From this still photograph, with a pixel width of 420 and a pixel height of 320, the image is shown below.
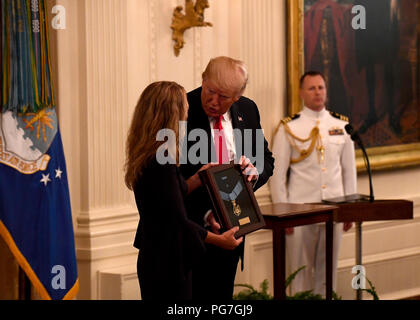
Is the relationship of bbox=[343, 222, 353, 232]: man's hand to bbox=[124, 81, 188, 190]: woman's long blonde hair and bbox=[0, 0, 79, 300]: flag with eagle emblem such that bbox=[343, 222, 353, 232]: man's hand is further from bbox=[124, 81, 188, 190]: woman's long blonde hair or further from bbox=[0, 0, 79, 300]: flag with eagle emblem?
bbox=[124, 81, 188, 190]: woman's long blonde hair

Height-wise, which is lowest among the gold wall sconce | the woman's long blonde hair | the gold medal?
the gold medal

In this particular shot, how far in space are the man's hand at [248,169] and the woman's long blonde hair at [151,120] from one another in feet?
1.73

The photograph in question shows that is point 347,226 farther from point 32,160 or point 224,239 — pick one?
point 224,239

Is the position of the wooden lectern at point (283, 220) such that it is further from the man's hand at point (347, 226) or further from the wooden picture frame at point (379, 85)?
the wooden picture frame at point (379, 85)

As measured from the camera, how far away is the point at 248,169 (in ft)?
13.4

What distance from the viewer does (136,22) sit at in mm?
5945

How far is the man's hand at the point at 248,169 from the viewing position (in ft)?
13.3

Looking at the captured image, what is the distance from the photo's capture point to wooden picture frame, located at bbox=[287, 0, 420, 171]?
23.2ft

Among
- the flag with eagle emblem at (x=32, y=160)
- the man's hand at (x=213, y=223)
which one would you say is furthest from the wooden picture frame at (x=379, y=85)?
the man's hand at (x=213, y=223)

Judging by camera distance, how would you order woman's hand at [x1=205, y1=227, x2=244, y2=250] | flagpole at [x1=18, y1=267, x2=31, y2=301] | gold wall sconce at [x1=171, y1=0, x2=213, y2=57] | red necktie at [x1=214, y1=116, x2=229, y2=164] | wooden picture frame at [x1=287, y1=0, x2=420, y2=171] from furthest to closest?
wooden picture frame at [x1=287, y1=0, x2=420, y2=171], gold wall sconce at [x1=171, y1=0, x2=213, y2=57], flagpole at [x1=18, y1=267, x2=31, y2=301], red necktie at [x1=214, y1=116, x2=229, y2=164], woman's hand at [x1=205, y1=227, x2=244, y2=250]

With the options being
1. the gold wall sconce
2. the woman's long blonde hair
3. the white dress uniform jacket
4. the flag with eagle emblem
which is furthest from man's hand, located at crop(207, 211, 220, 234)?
the white dress uniform jacket

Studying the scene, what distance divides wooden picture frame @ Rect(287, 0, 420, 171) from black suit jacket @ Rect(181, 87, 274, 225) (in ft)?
8.66
